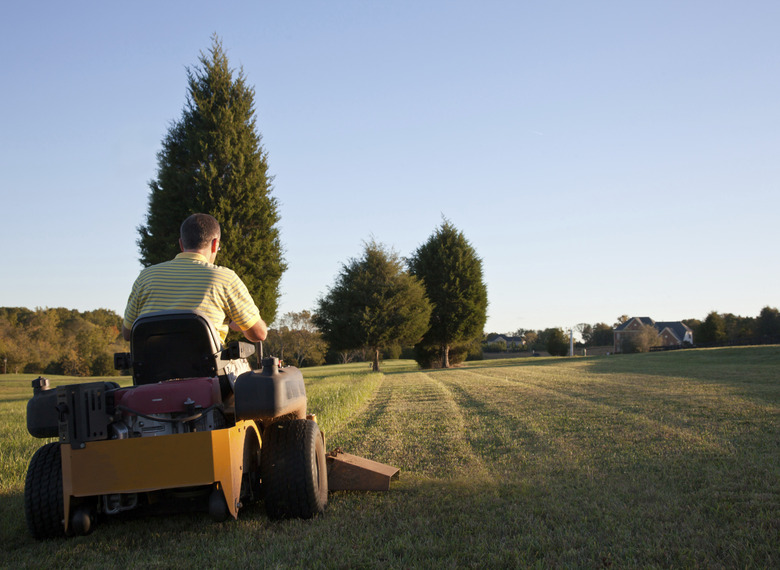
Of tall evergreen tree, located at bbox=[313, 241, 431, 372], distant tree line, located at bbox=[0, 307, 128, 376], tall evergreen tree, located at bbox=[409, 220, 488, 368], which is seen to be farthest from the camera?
distant tree line, located at bbox=[0, 307, 128, 376]

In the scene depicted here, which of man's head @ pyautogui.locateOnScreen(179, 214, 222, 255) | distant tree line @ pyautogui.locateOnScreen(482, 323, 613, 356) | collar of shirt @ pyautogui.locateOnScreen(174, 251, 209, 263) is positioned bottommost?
distant tree line @ pyautogui.locateOnScreen(482, 323, 613, 356)

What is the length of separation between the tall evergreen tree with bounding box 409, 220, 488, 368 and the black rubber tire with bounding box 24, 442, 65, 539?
109 ft

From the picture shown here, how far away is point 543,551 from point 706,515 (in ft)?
3.95

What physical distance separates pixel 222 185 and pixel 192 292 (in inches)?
557

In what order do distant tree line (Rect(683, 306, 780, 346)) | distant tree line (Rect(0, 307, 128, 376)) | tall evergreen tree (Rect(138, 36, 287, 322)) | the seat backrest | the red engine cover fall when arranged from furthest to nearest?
1. distant tree line (Rect(683, 306, 780, 346))
2. distant tree line (Rect(0, 307, 128, 376))
3. tall evergreen tree (Rect(138, 36, 287, 322))
4. the seat backrest
5. the red engine cover

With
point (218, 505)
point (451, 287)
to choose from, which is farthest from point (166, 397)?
point (451, 287)

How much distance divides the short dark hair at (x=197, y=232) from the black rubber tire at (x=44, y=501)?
1337 mm

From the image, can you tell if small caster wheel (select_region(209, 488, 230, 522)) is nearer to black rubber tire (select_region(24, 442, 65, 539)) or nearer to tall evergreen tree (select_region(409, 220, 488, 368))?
black rubber tire (select_region(24, 442, 65, 539))

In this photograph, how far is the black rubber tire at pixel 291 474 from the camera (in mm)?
3299

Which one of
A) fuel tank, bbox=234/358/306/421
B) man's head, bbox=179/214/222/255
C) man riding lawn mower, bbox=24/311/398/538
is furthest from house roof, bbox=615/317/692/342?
fuel tank, bbox=234/358/306/421

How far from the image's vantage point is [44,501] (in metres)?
3.06

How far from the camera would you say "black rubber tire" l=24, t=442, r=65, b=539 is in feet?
10.0

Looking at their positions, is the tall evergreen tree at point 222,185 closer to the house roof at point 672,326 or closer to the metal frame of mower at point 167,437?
the metal frame of mower at point 167,437

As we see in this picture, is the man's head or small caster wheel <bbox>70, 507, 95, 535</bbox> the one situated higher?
the man's head
